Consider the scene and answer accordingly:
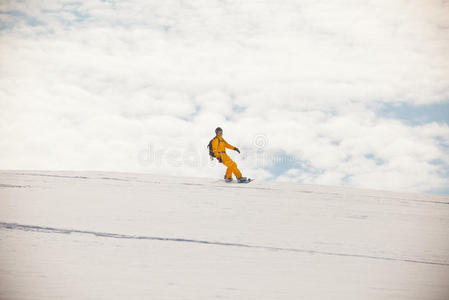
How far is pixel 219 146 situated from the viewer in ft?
26.2

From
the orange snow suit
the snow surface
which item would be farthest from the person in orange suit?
the snow surface

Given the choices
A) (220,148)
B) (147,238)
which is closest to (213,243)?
(147,238)

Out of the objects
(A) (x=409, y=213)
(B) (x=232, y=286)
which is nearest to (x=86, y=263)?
(B) (x=232, y=286)

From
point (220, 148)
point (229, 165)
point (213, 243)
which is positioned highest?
point (220, 148)

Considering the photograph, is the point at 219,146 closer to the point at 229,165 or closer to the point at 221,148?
the point at 221,148

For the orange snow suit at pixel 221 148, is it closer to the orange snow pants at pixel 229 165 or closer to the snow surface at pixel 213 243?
the orange snow pants at pixel 229 165

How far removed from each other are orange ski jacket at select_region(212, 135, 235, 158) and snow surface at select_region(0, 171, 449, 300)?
0.92 metres

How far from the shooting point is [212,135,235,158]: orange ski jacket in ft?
26.2

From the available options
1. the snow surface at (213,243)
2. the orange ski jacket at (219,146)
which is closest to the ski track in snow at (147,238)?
the snow surface at (213,243)

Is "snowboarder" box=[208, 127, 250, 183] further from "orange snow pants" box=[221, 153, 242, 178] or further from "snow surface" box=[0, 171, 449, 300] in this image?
"snow surface" box=[0, 171, 449, 300]

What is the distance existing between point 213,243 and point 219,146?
366cm

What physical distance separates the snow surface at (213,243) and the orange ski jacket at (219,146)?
923 millimetres

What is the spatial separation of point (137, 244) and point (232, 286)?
4.94 feet

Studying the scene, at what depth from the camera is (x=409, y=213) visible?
6.61 metres
